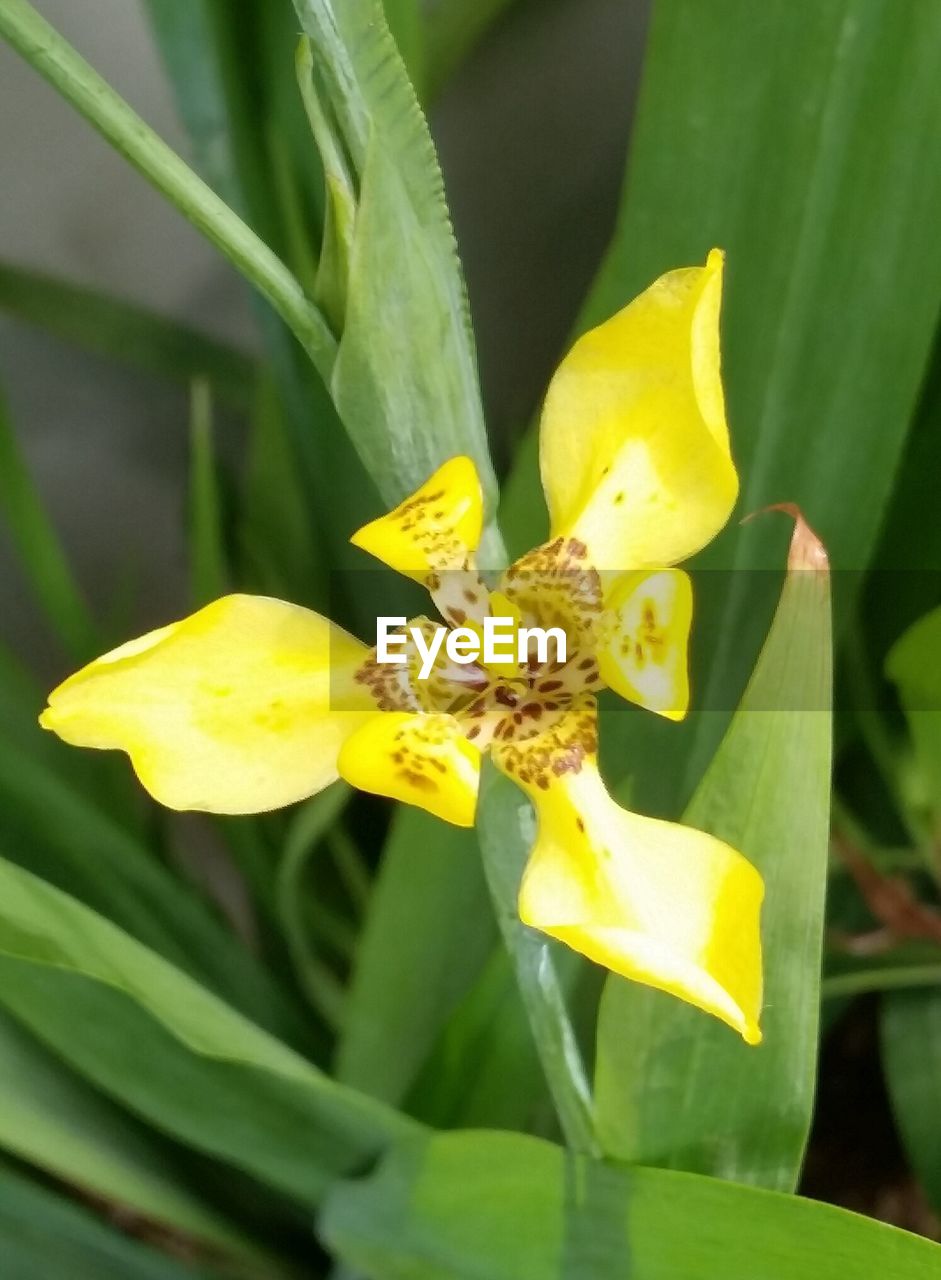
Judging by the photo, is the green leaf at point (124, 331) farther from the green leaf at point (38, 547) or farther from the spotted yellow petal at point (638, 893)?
the spotted yellow petal at point (638, 893)

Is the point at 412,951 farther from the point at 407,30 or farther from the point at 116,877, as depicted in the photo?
the point at 407,30

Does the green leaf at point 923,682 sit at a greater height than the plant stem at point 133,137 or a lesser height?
lesser

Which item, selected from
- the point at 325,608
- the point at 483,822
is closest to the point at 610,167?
the point at 325,608

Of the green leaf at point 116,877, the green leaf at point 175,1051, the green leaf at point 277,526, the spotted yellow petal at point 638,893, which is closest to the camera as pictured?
the spotted yellow petal at point 638,893

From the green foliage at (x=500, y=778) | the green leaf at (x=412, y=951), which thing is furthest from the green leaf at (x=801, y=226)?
the green leaf at (x=412, y=951)

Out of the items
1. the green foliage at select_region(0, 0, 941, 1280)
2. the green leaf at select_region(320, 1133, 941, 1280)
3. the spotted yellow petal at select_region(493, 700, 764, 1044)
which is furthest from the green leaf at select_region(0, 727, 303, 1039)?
the spotted yellow petal at select_region(493, 700, 764, 1044)

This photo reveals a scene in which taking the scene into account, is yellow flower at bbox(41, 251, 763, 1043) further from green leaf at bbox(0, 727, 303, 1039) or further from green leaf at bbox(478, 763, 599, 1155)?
green leaf at bbox(0, 727, 303, 1039)

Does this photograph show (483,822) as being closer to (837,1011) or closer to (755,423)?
(755,423)
